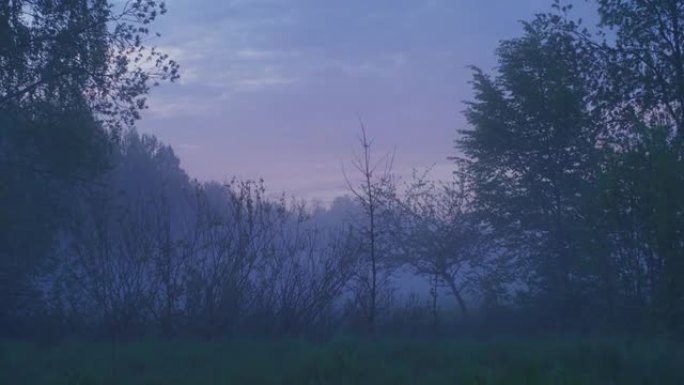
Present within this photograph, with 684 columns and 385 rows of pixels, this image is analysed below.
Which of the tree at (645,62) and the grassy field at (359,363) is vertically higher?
the tree at (645,62)

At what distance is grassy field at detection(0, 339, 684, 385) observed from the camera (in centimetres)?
1105

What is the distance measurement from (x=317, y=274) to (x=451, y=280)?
1107 centimetres

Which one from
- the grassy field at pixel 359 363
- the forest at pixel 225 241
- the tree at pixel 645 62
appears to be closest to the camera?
the grassy field at pixel 359 363

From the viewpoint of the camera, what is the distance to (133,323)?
18484mm

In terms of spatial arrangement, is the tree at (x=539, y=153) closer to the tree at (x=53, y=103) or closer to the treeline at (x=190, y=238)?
the treeline at (x=190, y=238)

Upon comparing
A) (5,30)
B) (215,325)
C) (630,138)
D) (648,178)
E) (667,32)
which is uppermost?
(667,32)

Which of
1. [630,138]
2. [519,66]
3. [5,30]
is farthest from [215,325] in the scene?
[519,66]

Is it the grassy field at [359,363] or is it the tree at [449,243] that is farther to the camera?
the tree at [449,243]

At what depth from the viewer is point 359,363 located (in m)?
11.8

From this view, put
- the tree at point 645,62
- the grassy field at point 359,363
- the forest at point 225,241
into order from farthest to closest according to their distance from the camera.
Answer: the tree at point 645,62 < the forest at point 225,241 < the grassy field at point 359,363

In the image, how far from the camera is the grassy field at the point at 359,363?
36.2ft

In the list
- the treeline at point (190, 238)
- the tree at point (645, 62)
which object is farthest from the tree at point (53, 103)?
the tree at point (645, 62)

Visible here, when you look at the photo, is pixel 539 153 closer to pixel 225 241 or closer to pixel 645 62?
pixel 645 62

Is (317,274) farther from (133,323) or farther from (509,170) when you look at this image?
(509,170)
